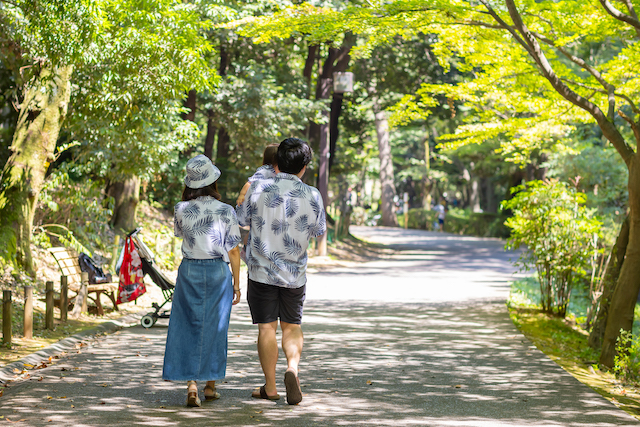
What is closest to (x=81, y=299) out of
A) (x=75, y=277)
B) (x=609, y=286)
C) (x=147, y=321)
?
(x=147, y=321)

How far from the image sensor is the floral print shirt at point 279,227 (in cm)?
534

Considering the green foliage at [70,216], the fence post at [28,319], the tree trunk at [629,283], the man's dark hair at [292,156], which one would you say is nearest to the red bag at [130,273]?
the fence post at [28,319]

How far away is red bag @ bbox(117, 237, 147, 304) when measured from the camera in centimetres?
962

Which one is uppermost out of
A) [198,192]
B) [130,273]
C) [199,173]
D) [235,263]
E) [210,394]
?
[199,173]

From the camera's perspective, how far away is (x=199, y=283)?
5332 mm

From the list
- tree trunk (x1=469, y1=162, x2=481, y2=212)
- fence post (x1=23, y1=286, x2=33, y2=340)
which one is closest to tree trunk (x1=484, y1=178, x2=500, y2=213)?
tree trunk (x1=469, y1=162, x2=481, y2=212)

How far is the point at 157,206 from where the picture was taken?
848 inches

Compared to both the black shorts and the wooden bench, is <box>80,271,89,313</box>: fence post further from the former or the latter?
the black shorts

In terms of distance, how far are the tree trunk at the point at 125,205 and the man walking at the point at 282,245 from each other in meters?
12.2

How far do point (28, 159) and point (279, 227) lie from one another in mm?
6989

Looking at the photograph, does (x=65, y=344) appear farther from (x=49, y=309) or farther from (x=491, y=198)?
(x=491, y=198)

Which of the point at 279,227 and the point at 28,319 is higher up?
the point at 279,227

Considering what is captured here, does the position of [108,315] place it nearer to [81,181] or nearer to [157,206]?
[81,181]

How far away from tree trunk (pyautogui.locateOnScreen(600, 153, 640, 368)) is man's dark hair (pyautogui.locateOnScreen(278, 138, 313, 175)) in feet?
15.2
